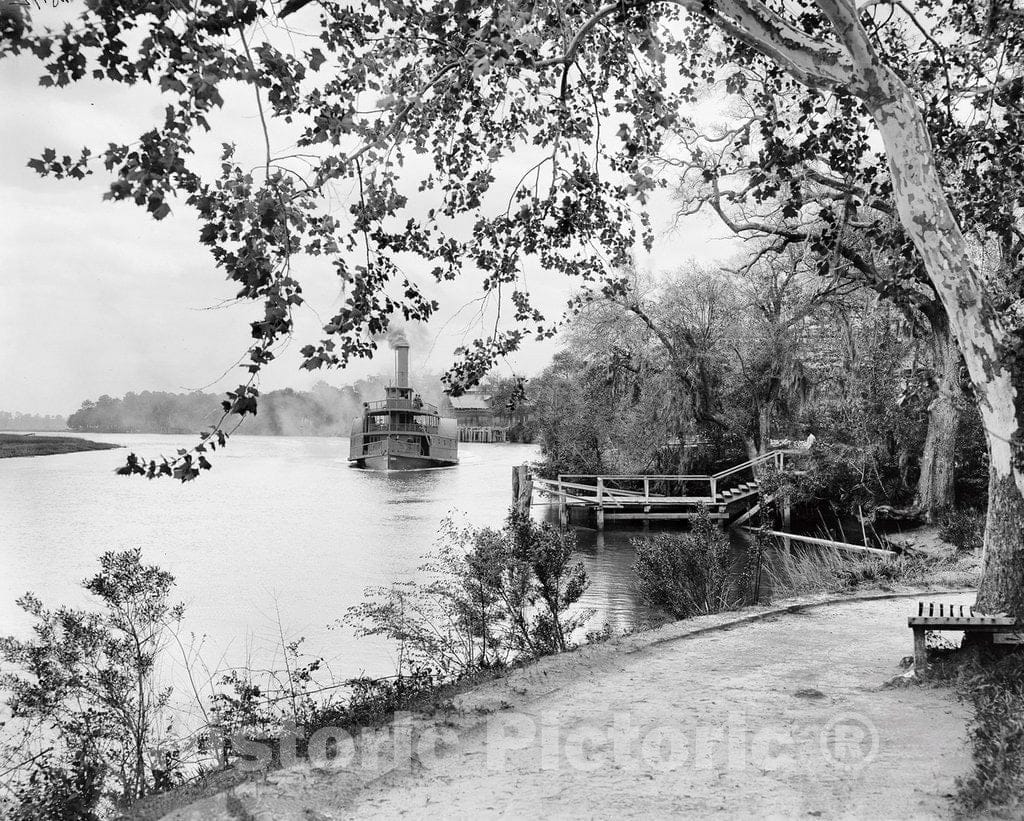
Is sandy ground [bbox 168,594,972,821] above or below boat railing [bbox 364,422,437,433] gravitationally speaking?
below

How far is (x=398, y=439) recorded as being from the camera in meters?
61.6

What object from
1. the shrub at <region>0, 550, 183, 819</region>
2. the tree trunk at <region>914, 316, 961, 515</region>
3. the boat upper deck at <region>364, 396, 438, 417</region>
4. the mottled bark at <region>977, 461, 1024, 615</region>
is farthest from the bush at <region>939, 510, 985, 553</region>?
the boat upper deck at <region>364, 396, 438, 417</region>

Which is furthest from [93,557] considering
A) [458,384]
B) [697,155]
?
[697,155]

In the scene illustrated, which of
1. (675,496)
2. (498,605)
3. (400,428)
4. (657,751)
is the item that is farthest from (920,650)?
(400,428)

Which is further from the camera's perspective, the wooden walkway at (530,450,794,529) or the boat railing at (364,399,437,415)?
the boat railing at (364,399,437,415)

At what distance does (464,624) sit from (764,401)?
67.1 ft

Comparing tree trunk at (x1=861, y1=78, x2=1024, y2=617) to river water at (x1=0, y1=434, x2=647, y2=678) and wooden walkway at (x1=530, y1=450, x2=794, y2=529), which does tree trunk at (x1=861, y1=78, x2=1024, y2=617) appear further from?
wooden walkway at (x1=530, y1=450, x2=794, y2=529)

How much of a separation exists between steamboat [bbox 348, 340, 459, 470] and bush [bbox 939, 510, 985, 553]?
46.7 metres

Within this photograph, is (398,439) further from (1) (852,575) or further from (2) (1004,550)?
(2) (1004,550)

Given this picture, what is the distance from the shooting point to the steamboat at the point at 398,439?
61.0m

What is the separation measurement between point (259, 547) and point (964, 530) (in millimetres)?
18955

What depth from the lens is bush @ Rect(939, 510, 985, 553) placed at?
12664 mm

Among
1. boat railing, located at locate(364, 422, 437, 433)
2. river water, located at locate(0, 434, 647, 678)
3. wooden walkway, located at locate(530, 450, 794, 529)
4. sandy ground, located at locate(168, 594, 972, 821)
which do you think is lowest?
river water, located at locate(0, 434, 647, 678)

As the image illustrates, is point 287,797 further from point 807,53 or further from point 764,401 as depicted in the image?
point 764,401
